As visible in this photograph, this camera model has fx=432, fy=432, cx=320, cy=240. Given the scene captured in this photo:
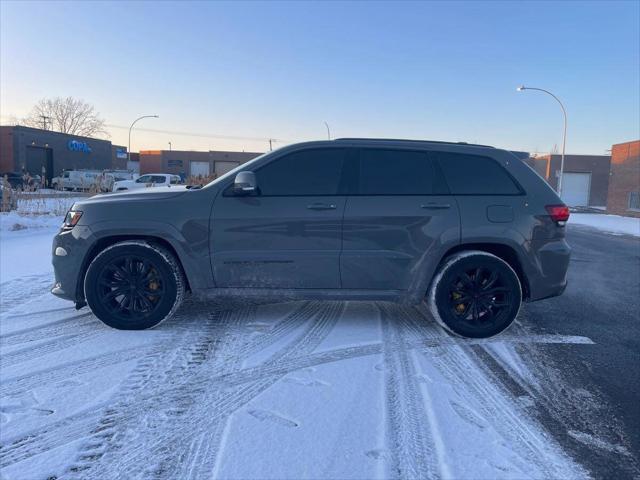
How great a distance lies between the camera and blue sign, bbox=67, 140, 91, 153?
4738 centimetres

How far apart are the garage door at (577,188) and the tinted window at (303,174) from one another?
46431mm

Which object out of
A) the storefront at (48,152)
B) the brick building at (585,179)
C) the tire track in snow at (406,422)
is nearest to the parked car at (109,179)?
the storefront at (48,152)

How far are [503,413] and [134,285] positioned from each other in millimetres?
3258

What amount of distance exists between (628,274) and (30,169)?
49.9 metres

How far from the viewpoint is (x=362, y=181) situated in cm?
412

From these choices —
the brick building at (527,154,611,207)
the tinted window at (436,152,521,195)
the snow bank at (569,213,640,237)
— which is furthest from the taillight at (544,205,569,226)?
the brick building at (527,154,611,207)

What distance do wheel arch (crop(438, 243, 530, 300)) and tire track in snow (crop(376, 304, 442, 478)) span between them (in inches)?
→ 42.9

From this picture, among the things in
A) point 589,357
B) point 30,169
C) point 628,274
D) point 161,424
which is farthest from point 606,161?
point 30,169

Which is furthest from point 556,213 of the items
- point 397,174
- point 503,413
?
point 503,413

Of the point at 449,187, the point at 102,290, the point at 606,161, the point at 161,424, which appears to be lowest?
the point at 161,424

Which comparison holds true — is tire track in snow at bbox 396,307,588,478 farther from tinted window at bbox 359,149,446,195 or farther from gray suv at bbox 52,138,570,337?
tinted window at bbox 359,149,446,195

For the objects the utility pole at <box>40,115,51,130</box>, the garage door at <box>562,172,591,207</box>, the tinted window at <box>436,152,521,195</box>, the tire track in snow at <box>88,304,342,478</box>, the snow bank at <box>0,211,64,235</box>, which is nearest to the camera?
the tire track in snow at <box>88,304,342,478</box>

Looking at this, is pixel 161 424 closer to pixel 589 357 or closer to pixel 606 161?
pixel 589 357

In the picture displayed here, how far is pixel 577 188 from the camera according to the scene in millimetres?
43938
